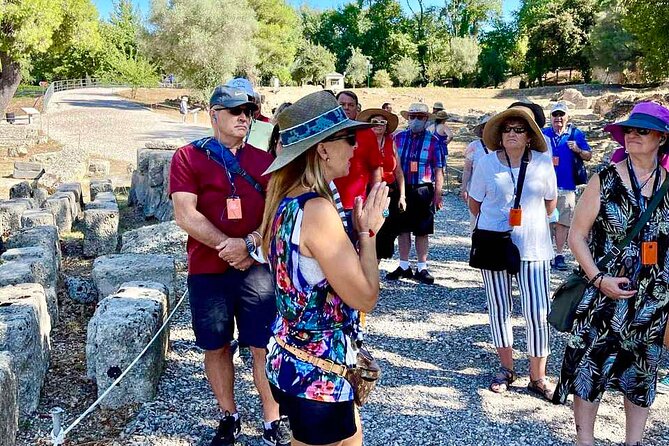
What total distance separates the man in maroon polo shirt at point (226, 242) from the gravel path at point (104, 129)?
15597mm

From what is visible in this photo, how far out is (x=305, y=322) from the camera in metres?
2.27

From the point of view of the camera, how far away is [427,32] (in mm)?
62812

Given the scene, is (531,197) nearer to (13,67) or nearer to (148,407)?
(148,407)

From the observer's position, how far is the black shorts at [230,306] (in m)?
3.47

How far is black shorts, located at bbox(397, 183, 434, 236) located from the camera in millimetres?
6527

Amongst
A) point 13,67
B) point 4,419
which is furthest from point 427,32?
point 4,419

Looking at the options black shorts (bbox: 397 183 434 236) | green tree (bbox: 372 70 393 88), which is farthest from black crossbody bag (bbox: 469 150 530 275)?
green tree (bbox: 372 70 393 88)

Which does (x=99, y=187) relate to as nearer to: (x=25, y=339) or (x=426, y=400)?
(x=25, y=339)

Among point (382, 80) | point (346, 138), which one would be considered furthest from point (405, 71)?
point (346, 138)

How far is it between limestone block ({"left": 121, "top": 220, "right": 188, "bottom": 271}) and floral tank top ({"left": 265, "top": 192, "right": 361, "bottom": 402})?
5.27m

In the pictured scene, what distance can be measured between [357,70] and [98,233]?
161 ft

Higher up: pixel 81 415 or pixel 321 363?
pixel 321 363

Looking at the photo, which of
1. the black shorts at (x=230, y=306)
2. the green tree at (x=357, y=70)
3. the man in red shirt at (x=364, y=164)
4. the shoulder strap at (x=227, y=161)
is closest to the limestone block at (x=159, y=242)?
the man in red shirt at (x=364, y=164)

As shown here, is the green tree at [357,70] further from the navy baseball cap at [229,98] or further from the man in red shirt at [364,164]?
the navy baseball cap at [229,98]
